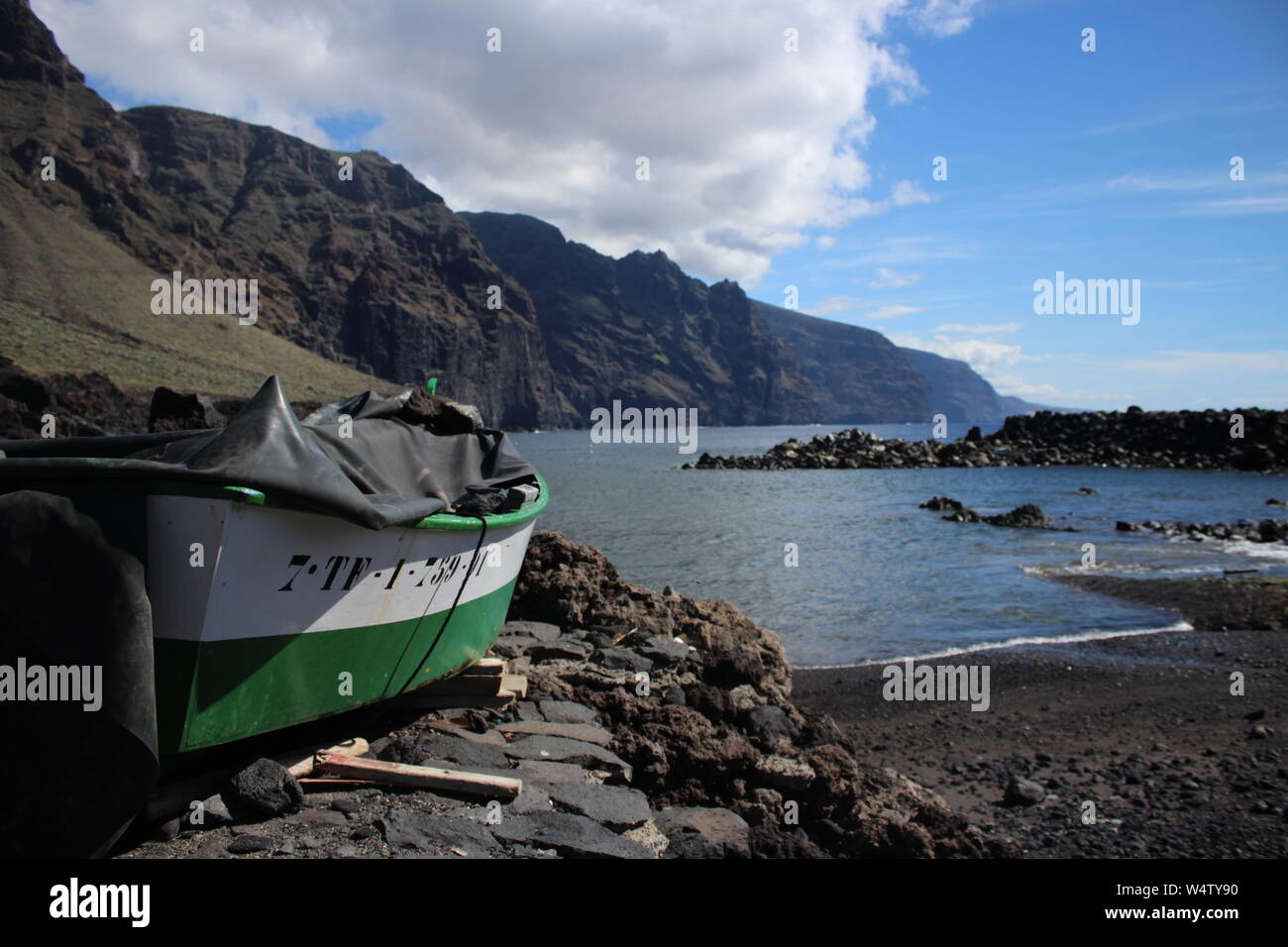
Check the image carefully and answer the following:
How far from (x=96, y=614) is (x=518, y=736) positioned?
3.52m

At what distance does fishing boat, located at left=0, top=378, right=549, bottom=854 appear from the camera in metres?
4.44

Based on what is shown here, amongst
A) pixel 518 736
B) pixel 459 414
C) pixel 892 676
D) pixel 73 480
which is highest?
pixel 459 414

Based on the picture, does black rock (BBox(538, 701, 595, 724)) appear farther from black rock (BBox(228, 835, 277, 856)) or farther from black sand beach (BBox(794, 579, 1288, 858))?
black sand beach (BBox(794, 579, 1288, 858))

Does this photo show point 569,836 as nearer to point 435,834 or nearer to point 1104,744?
point 435,834

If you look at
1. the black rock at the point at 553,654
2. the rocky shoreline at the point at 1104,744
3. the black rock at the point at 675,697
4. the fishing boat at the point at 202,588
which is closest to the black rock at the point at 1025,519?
the rocky shoreline at the point at 1104,744

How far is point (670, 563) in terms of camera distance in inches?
958

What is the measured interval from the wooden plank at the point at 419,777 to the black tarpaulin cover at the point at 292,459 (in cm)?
161

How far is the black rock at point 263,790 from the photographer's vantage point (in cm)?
491

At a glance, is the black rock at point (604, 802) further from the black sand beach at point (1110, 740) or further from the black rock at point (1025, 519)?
the black rock at point (1025, 519)

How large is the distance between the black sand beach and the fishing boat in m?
5.67

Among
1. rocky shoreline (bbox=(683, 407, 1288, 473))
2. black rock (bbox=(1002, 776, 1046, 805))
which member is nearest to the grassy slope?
rocky shoreline (bbox=(683, 407, 1288, 473))
